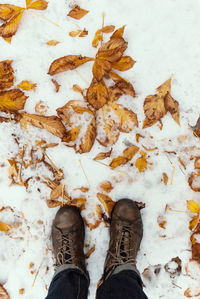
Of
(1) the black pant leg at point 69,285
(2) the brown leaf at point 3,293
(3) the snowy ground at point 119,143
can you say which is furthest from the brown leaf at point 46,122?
(2) the brown leaf at point 3,293

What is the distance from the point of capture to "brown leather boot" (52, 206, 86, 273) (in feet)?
4.36

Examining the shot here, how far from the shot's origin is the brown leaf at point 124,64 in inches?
52.0

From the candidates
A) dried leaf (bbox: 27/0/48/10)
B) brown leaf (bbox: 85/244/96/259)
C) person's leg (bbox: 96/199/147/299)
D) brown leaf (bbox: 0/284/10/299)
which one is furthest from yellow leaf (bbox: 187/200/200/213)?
dried leaf (bbox: 27/0/48/10)

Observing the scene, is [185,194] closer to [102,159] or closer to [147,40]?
[102,159]

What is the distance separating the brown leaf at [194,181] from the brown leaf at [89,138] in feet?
1.44

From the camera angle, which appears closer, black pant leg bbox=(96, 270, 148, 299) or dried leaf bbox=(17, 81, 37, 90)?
black pant leg bbox=(96, 270, 148, 299)

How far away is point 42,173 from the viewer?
136 cm

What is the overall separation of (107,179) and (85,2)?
2.47 feet

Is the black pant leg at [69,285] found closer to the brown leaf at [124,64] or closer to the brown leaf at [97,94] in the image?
the brown leaf at [97,94]

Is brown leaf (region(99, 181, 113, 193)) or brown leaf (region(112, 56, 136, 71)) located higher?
brown leaf (region(112, 56, 136, 71))

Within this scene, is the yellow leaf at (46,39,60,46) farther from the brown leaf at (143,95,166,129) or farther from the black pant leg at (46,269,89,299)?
the black pant leg at (46,269,89,299)

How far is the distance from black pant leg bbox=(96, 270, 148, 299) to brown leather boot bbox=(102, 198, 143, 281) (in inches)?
3.3

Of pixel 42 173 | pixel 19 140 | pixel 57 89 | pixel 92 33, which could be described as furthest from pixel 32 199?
pixel 92 33

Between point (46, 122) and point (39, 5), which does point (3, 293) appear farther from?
point (39, 5)
